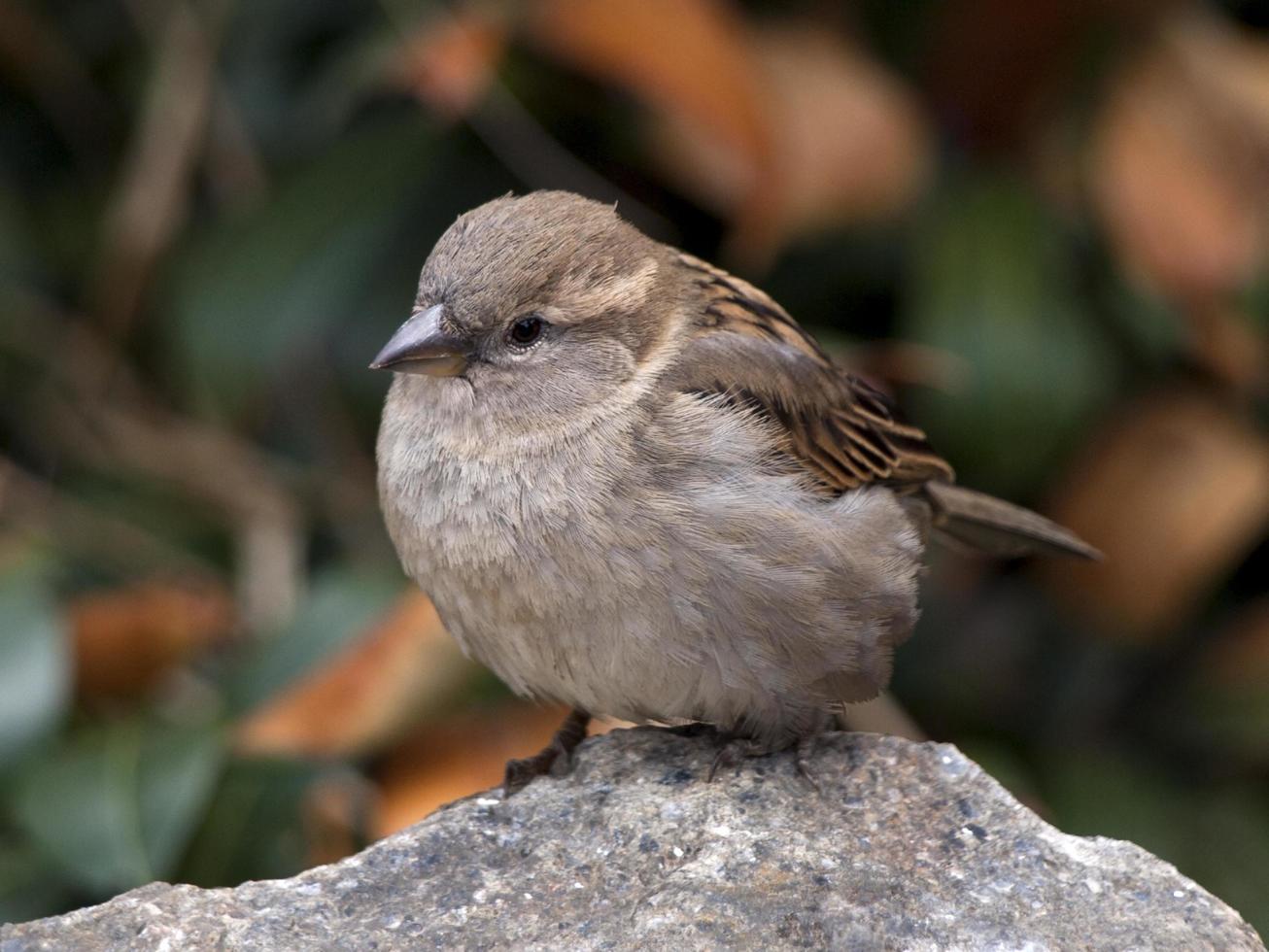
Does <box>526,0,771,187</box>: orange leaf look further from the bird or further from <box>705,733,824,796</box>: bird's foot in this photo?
<box>705,733,824,796</box>: bird's foot

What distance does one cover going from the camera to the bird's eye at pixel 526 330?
2.84m

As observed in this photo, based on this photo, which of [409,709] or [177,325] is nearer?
[409,709]

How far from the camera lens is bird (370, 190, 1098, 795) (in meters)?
2.63

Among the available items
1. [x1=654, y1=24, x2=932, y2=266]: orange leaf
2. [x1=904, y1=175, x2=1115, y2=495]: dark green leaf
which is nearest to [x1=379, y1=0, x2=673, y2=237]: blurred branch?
[x1=654, y1=24, x2=932, y2=266]: orange leaf

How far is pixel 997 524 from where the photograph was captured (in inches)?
135

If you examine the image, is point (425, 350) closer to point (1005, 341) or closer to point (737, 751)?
point (737, 751)

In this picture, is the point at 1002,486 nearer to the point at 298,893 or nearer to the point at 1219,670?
the point at 1219,670

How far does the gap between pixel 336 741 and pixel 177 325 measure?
1.41 metres

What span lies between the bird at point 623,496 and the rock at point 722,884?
7.5 inches

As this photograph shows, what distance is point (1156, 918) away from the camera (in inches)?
88.7

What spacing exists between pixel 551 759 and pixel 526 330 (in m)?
0.71

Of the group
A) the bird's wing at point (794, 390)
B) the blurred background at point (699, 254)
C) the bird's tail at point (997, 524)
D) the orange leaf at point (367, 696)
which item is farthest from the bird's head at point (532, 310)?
the blurred background at point (699, 254)

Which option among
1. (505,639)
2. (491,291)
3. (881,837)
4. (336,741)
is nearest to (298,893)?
(505,639)

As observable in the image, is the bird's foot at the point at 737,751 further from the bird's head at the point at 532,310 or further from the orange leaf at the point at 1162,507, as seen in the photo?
the orange leaf at the point at 1162,507
